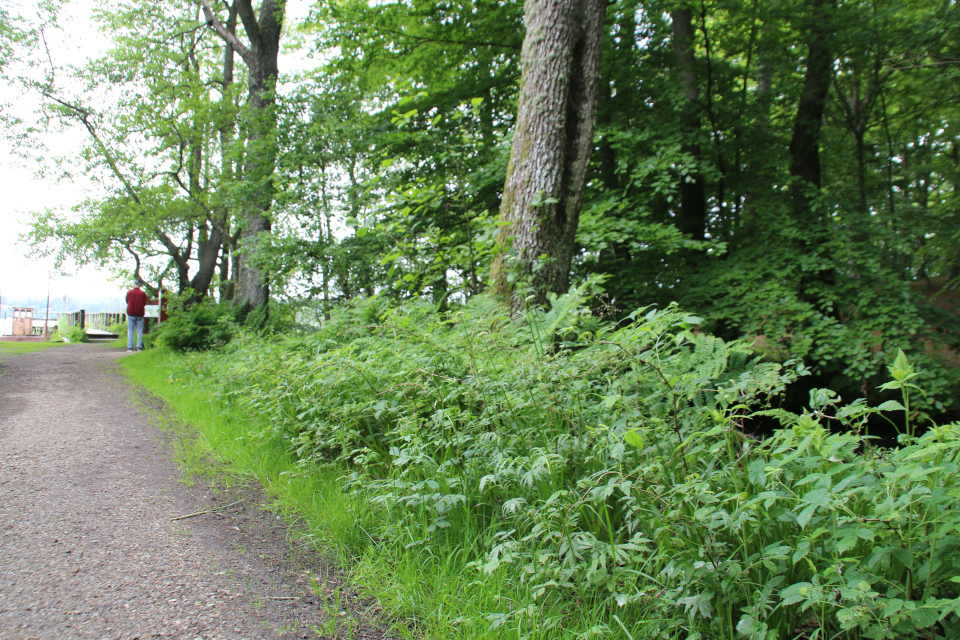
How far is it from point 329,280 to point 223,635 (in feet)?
25.8

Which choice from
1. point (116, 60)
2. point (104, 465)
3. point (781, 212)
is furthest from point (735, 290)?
point (116, 60)

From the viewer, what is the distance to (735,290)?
866 cm

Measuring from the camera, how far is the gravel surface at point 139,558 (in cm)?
203

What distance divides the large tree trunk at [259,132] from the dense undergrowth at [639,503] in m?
7.84

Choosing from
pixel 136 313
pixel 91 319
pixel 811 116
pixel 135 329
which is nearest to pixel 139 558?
pixel 811 116

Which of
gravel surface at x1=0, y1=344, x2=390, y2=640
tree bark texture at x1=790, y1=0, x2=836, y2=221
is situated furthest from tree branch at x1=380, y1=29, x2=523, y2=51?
gravel surface at x1=0, y1=344, x2=390, y2=640

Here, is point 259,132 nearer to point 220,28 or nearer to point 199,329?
point 199,329

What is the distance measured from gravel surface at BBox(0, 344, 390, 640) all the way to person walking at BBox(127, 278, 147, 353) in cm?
1183

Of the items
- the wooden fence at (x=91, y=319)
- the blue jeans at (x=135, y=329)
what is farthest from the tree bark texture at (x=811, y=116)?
the wooden fence at (x=91, y=319)

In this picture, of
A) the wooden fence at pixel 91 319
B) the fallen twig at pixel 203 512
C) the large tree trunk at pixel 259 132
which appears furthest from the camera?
the wooden fence at pixel 91 319

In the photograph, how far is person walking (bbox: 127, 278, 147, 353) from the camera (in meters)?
14.8

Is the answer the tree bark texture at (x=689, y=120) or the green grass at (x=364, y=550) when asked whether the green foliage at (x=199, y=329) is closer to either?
the green grass at (x=364, y=550)

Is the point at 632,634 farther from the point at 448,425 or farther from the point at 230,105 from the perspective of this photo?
the point at 230,105

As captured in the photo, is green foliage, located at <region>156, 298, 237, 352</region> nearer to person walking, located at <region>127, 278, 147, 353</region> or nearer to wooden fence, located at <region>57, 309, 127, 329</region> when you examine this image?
person walking, located at <region>127, 278, 147, 353</region>
